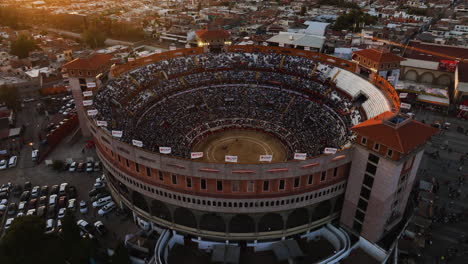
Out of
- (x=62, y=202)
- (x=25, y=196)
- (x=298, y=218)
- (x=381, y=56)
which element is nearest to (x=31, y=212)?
(x=62, y=202)

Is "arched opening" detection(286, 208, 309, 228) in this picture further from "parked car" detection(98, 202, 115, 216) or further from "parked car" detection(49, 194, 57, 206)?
"parked car" detection(49, 194, 57, 206)

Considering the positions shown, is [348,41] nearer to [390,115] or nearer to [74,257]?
[390,115]

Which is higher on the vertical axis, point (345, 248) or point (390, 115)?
point (390, 115)

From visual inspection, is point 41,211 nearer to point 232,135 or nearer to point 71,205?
point 71,205

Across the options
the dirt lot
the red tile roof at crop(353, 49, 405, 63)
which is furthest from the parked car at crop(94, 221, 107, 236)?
the red tile roof at crop(353, 49, 405, 63)

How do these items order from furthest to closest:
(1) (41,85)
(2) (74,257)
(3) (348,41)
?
(3) (348,41) → (1) (41,85) → (2) (74,257)

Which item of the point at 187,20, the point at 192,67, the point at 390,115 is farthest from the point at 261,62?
the point at 187,20

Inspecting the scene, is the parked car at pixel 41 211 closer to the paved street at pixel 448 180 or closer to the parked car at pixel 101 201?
the parked car at pixel 101 201
